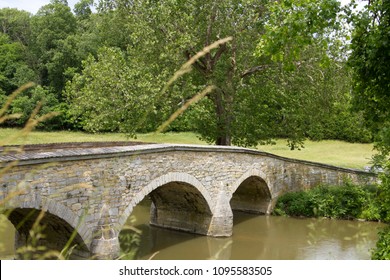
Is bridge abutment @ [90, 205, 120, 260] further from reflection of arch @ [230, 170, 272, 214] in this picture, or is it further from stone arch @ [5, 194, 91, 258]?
reflection of arch @ [230, 170, 272, 214]

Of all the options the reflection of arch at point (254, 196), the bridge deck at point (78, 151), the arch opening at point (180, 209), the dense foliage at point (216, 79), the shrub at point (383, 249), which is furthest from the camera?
the reflection of arch at point (254, 196)

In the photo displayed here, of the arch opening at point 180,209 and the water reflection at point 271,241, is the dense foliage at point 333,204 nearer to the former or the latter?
the water reflection at point 271,241

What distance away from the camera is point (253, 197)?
67.6 ft

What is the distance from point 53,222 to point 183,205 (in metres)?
6.75

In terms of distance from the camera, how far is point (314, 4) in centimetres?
779

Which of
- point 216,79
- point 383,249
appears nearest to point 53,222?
point 383,249

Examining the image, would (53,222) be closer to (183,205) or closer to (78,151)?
(78,151)

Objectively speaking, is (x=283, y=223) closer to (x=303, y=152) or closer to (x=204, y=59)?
(x=204, y=59)

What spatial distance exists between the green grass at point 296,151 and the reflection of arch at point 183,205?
11.7 meters

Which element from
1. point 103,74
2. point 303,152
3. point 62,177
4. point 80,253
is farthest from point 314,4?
point 303,152

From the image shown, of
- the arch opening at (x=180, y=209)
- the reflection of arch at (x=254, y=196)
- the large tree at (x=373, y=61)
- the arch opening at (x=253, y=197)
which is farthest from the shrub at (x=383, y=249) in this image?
the arch opening at (x=253, y=197)

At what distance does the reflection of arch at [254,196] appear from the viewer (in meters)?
19.5

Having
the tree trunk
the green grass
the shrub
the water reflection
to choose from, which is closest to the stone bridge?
the water reflection

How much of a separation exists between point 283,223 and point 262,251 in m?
4.01
